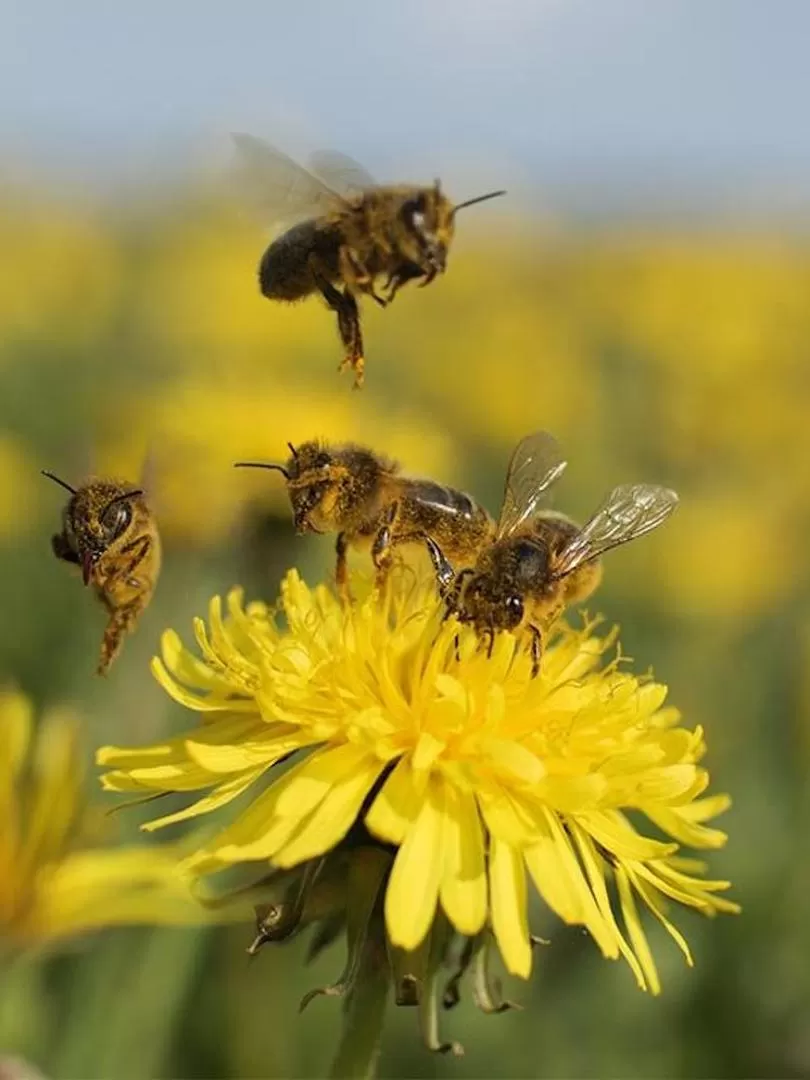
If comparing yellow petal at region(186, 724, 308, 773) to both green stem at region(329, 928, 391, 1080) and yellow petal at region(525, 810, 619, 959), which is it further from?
yellow petal at region(525, 810, 619, 959)

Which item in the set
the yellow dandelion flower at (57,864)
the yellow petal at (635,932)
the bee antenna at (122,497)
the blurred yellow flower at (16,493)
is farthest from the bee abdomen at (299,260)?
the blurred yellow flower at (16,493)

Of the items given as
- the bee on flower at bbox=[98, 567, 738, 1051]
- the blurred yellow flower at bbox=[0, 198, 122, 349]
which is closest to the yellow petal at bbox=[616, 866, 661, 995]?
the bee on flower at bbox=[98, 567, 738, 1051]

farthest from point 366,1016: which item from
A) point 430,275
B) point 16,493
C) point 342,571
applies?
point 16,493

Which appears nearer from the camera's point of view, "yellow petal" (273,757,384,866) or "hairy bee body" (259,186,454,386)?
"yellow petal" (273,757,384,866)

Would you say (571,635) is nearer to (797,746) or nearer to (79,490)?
(79,490)

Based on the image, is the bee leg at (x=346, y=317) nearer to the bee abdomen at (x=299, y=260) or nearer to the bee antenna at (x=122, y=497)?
the bee abdomen at (x=299, y=260)

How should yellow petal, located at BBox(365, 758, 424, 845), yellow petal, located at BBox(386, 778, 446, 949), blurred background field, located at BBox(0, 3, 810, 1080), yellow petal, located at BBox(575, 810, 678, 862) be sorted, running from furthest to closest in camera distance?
blurred background field, located at BBox(0, 3, 810, 1080), yellow petal, located at BBox(575, 810, 678, 862), yellow petal, located at BBox(365, 758, 424, 845), yellow petal, located at BBox(386, 778, 446, 949)

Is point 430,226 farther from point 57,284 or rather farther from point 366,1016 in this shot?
point 57,284
